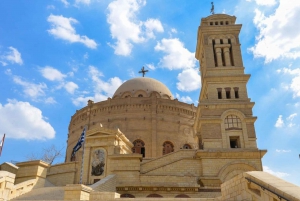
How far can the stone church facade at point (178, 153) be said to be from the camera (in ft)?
68.3

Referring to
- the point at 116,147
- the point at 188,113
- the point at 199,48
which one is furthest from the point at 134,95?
the point at 116,147

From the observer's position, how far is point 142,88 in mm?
41219

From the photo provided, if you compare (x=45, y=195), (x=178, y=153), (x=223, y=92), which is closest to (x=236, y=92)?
(x=223, y=92)

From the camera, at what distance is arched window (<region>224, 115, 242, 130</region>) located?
25.0 metres

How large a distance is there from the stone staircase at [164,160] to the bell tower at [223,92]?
1.74 meters

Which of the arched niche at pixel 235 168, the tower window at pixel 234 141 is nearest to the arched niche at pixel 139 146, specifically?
the tower window at pixel 234 141

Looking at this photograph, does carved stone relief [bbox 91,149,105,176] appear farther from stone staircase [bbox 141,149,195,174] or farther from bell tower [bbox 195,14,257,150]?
bell tower [bbox 195,14,257,150]

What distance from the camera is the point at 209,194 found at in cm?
2088

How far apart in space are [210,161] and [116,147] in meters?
7.75

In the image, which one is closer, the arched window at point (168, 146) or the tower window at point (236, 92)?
the tower window at point (236, 92)

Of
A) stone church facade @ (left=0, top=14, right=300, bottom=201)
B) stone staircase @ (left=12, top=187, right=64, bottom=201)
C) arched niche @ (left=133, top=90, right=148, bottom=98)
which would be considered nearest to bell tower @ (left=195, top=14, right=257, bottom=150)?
stone church facade @ (left=0, top=14, right=300, bottom=201)

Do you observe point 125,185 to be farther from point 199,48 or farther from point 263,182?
point 199,48

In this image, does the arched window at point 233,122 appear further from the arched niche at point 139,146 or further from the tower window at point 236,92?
the arched niche at point 139,146

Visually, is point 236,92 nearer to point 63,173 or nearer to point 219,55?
point 219,55
